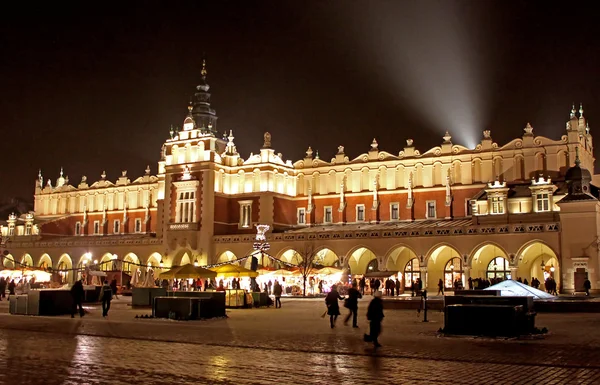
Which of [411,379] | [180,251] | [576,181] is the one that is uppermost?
[576,181]

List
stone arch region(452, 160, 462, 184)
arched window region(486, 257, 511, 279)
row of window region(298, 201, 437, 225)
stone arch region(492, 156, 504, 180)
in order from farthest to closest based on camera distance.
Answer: row of window region(298, 201, 437, 225) → stone arch region(452, 160, 462, 184) → stone arch region(492, 156, 504, 180) → arched window region(486, 257, 511, 279)

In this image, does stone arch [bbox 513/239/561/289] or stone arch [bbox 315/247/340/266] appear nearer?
stone arch [bbox 513/239/561/289]

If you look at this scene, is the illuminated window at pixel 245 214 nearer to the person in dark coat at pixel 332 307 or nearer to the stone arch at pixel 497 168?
the stone arch at pixel 497 168

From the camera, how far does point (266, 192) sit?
62625 millimetres

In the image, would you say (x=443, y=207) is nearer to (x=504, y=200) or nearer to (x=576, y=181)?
(x=504, y=200)

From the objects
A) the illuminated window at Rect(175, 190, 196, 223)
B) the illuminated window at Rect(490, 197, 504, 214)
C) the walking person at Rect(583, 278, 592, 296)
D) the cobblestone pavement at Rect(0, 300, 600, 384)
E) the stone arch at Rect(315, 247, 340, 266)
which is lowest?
the cobblestone pavement at Rect(0, 300, 600, 384)

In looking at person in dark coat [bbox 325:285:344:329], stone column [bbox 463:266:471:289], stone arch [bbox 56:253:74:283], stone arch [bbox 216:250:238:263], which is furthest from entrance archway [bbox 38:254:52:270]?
person in dark coat [bbox 325:285:344:329]

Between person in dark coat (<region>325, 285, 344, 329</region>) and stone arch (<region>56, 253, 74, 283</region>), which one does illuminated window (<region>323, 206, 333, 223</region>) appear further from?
person in dark coat (<region>325, 285, 344, 329</region>)

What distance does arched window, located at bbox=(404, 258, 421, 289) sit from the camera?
5553cm

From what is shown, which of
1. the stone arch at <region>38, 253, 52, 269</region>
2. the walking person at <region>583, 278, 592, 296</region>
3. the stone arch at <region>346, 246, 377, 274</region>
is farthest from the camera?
the stone arch at <region>38, 253, 52, 269</region>

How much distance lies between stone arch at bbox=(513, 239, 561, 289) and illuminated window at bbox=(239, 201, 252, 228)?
947 inches

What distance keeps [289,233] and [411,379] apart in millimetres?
46796

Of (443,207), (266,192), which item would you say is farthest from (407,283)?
(266,192)

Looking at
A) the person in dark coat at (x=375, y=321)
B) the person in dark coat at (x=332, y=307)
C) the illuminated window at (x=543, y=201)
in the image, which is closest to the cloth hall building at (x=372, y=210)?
the illuminated window at (x=543, y=201)
